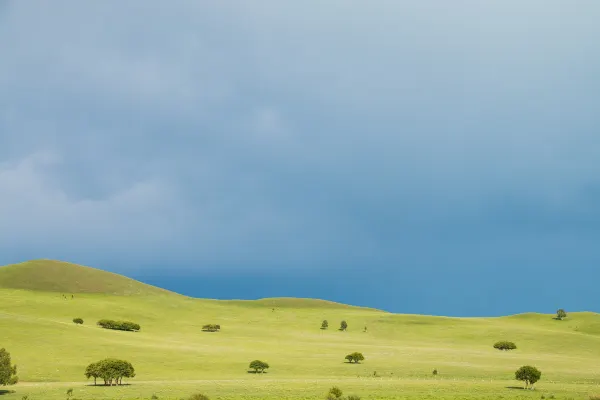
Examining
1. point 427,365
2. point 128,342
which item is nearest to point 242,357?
point 128,342

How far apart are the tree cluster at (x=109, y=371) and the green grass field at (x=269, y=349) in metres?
1.36

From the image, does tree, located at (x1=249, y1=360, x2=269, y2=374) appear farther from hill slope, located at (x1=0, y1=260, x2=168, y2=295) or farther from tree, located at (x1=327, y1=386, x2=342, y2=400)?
A: hill slope, located at (x1=0, y1=260, x2=168, y2=295)

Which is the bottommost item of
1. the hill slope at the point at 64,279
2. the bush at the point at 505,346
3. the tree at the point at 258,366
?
the tree at the point at 258,366

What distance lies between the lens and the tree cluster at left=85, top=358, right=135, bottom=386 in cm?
5562

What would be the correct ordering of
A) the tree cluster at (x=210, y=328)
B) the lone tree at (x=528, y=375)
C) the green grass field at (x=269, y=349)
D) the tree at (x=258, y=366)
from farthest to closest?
the tree cluster at (x=210, y=328)
the tree at (x=258, y=366)
the lone tree at (x=528, y=375)
the green grass field at (x=269, y=349)

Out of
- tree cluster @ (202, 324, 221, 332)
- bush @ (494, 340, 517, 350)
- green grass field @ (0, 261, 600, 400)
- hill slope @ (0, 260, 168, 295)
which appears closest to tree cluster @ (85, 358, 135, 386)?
green grass field @ (0, 261, 600, 400)

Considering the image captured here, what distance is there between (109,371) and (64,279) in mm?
106643

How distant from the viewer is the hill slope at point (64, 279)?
145500mm

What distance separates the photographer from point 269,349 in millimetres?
85938

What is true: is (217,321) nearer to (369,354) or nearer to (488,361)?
(369,354)

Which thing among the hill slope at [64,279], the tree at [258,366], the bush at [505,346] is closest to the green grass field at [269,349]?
the hill slope at [64,279]

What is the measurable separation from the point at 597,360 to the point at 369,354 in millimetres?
34759

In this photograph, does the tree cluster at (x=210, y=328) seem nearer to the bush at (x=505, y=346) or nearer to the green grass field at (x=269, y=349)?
the green grass field at (x=269, y=349)

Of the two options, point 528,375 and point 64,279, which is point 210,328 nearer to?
point 64,279
